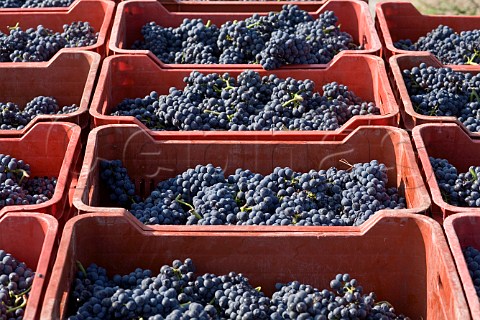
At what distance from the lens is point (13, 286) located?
7.34 ft

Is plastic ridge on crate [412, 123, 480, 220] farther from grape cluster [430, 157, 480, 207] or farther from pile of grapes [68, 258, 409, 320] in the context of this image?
pile of grapes [68, 258, 409, 320]

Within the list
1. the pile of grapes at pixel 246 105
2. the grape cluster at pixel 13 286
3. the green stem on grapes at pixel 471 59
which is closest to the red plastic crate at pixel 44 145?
the pile of grapes at pixel 246 105

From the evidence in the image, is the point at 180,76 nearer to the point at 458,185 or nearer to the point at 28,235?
the point at 28,235

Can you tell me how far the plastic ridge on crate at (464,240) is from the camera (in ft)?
6.88

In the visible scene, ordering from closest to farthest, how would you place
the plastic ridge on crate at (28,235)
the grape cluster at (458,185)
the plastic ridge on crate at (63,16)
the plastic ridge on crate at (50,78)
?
the plastic ridge on crate at (28,235) < the grape cluster at (458,185) < the plastic ridge on crate at (50,78) < the plastic ridge on crate at (63,16)

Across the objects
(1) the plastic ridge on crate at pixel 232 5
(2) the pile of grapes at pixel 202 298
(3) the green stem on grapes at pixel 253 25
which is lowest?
(2) the pile of grapes at pixel 202 298

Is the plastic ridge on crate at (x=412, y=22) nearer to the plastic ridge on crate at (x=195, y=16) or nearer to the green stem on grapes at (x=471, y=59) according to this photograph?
the plastic ridge on crate at (x=195, y=16)

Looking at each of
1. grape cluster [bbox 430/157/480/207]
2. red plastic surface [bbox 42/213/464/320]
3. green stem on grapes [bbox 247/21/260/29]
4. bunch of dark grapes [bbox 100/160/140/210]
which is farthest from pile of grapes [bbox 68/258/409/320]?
green stem on grapes [bbox 247/21/260/29]

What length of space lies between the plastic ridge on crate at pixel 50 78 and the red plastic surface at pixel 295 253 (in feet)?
3.62

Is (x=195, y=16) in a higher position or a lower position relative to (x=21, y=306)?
higher

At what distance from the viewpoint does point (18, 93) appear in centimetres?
333

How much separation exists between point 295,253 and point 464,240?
0.57 m

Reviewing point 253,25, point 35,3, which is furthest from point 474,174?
point 35,3

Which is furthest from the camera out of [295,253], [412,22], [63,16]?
[412,22]
